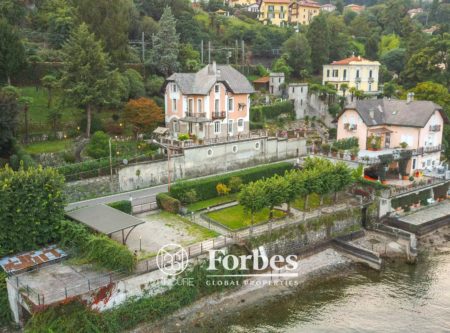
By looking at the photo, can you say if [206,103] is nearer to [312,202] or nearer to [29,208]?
[312,202]

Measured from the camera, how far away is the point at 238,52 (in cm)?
8162

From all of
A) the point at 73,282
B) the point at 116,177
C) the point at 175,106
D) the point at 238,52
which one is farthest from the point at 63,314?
the point at 238,52

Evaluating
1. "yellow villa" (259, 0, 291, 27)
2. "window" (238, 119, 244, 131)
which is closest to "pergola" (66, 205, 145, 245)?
"window" (238, 119, 244, 131)

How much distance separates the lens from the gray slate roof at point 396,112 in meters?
47.6

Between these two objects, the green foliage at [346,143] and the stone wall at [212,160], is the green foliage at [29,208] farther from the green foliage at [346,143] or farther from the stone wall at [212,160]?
the green foliage at [346,143]

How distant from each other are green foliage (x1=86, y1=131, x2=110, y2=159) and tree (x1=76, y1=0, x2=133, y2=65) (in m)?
14.5

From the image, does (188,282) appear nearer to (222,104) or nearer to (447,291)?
(447,291)

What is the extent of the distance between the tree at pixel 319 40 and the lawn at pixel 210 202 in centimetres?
4805

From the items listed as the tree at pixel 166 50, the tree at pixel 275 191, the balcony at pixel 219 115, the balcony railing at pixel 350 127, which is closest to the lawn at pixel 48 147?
the balcony at pixel 219 115

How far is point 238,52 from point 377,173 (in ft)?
145

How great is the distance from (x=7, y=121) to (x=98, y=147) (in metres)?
7.30

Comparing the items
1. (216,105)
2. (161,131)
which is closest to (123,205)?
(161,131)

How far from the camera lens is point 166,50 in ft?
194

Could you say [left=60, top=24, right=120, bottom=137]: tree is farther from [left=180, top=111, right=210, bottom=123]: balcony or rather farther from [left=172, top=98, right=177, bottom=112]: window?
[left=180, top=111, right=210, bottom=123]: balcony
